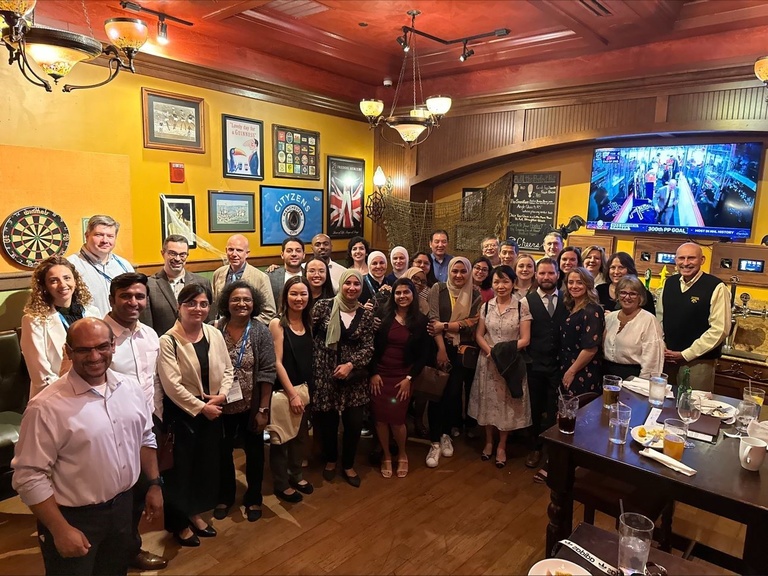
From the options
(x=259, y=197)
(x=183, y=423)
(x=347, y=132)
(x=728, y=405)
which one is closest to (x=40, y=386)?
(x=183, y=423)

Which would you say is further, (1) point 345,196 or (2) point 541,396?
(1) point 345,196

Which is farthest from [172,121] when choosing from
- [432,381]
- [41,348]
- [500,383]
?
[500,383]

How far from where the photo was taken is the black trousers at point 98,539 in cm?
180

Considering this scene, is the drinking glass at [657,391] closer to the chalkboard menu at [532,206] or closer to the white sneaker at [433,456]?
the white sneaker at [433,456]

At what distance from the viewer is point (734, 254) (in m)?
4.68

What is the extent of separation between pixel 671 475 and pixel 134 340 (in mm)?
2462

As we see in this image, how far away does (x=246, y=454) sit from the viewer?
307cm

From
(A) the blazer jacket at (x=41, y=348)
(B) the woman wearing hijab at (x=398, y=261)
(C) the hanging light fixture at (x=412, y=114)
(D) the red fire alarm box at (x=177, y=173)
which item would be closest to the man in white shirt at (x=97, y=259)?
(A) the blazer jacket at (x=41, y=348)

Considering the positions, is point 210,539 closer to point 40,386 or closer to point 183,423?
point 183,423

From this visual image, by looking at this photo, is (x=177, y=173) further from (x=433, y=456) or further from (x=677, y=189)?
(x=677, y=189)

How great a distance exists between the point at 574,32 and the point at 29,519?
567 centimetres

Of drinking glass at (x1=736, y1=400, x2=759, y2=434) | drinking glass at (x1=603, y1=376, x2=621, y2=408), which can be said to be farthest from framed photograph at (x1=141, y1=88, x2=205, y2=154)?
drinking glass at (x1=736, y1=400, x2=759, y2=434)

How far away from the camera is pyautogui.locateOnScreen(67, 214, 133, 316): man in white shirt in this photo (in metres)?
3.30

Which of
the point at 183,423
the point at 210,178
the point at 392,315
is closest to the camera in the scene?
the point at 183,423
